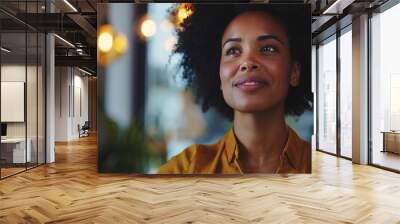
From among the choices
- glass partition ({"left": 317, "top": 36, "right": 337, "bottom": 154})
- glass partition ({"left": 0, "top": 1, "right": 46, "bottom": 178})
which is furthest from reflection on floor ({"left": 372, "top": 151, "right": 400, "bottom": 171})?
glass partition ({"left": 0, "top": 1, "right": 46, "bottom": 178})

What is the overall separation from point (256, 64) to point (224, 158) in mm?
1717

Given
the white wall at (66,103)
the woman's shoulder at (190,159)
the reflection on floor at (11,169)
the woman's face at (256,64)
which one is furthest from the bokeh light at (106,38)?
the white wall at (66,103)

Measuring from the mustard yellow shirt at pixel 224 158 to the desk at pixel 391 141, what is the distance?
224 cm

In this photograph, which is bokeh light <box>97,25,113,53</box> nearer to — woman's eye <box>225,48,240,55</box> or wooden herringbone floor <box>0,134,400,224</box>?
woman's eye <box>225,48,240,55</box>

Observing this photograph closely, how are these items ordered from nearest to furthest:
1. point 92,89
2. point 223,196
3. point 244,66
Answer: point 223,196
point 244,66
point 92,89

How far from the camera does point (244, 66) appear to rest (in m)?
6.39

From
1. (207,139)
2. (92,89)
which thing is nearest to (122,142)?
(207,139)

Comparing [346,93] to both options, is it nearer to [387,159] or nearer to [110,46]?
[387,159]

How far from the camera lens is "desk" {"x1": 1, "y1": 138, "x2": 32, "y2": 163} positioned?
7152mm

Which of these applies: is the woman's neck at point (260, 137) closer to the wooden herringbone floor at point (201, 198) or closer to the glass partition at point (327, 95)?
the wooden herringbone floor at point (201, 198)

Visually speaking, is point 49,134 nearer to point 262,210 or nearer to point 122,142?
point 122,142

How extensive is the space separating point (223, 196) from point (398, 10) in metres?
5.25

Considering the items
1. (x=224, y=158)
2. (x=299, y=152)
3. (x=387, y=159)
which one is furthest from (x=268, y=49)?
(x=387, y=159)

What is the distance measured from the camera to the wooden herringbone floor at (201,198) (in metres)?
4.10
